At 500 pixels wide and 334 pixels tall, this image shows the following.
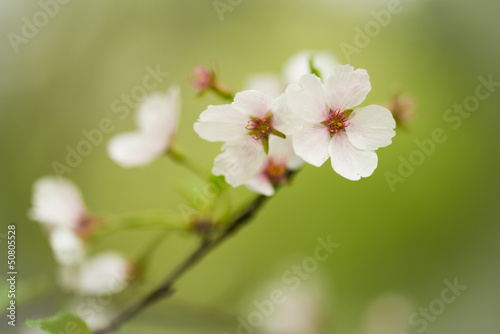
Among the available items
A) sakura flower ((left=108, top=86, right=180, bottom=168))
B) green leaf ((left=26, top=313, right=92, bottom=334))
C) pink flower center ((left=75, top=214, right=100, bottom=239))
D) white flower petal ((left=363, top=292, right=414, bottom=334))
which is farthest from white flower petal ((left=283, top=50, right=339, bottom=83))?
white flower petal ((left=363, top=292, right=414, bottom=334))

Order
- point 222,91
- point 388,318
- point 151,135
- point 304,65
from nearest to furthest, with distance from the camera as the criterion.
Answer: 1. point 222,91
2. point 151,135
3. point 304,65
4. point 388,318

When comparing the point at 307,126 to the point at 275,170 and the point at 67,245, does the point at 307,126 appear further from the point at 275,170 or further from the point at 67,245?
the point at 67,245

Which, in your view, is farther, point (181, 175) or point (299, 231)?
point (181, 175)

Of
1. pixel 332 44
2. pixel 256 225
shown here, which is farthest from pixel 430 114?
pixel 256 225

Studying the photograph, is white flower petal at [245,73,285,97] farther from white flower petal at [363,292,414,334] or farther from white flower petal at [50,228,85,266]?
white flower petal at [363,292,414,334]

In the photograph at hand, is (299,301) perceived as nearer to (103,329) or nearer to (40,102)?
(103,329)

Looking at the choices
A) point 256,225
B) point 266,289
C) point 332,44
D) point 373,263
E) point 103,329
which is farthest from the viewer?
point 332,44

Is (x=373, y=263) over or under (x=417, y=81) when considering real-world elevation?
under

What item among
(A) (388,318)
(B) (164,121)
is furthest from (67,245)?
(A) (388,318)
